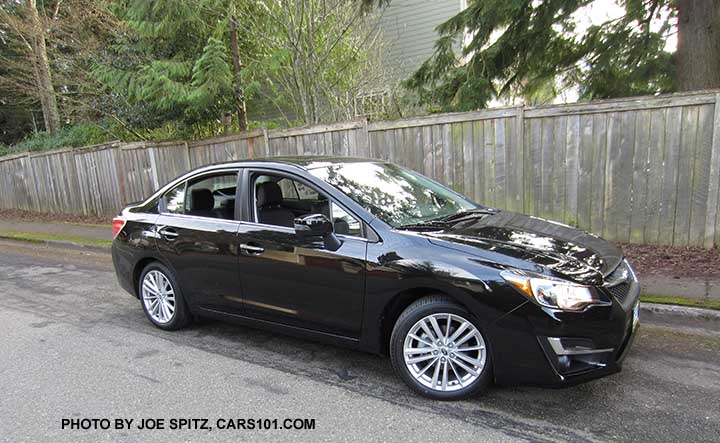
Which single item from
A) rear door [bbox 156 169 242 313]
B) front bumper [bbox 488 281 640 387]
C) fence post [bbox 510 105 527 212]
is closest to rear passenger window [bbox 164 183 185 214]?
rear door [bbox 156 169 242 313]

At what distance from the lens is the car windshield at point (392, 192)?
12.3 ft

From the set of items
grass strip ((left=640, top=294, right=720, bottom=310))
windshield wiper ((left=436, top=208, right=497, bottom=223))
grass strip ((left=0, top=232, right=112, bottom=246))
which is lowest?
grass strip ((left=640, top=294, right=720, bottom=310))

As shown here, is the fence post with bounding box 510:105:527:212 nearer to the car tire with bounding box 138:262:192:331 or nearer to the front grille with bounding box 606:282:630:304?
the front grille with bounding box 606:282:630:304

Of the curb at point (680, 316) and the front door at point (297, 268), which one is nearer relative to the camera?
the front door at point (297, 268)

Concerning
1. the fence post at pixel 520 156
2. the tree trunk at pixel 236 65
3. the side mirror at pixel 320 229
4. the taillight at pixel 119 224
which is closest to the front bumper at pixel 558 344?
the side mirror at pixel 320 229

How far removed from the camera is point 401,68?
14078 millimetres

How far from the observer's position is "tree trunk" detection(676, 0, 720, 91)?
6145 millimetres

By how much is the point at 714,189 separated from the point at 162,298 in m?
6.26

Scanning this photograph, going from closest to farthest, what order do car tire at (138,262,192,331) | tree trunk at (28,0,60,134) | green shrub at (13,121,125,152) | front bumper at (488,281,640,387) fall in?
front bumper at (488,281,640,387) < car tire at (138,262,192,331) < green shrub at (13,121,125,152) < tree trunk at (28,0,60,134)

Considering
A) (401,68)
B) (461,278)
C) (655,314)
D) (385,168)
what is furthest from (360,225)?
(401,68)

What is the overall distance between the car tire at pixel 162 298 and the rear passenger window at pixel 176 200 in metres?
0.56

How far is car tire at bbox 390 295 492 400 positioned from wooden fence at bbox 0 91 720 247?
4.01 m

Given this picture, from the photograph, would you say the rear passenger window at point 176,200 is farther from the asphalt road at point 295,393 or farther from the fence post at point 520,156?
the fence post at point 520,156

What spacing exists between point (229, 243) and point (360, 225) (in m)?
1.28
